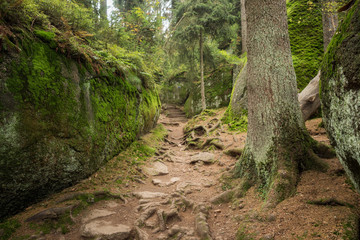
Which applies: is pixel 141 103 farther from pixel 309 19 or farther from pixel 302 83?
pixel 309 19

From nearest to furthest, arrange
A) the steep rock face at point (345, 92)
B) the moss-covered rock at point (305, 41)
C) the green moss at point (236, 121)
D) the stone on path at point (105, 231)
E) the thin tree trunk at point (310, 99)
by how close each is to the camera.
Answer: the steep rock face at point (345, 92), the stone on path at point (105, 231), the thin tree trunk at point (310, 99), the moss-covered rock at point (305, 41), the green moss at point (236, 121)

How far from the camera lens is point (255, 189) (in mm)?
3945

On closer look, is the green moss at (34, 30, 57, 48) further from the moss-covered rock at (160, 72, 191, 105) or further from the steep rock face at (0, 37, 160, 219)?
the moss-covered rock at (160, 72, 191, 105)

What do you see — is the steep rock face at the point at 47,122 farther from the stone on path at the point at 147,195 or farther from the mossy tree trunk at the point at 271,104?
the mossy tree trunk at the point at 271,104

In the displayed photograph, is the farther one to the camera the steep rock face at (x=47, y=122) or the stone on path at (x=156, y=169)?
the stone on path at (x=156, y=169)

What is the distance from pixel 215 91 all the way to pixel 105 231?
51.0 ft

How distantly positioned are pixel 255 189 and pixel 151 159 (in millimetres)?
4386

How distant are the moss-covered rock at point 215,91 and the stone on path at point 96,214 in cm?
1394

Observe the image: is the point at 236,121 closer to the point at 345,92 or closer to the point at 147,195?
the point at 147,195

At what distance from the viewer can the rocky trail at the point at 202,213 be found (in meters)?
2.62

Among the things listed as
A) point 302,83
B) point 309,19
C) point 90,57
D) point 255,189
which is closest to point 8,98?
point 90,57

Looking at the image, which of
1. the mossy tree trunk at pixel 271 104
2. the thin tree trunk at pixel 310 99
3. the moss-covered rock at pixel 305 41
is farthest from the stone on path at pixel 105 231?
the moss-covered rock at pixel 305 41

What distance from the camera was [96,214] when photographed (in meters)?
3.68

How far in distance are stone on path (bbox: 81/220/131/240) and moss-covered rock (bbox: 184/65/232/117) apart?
14.2 meters
